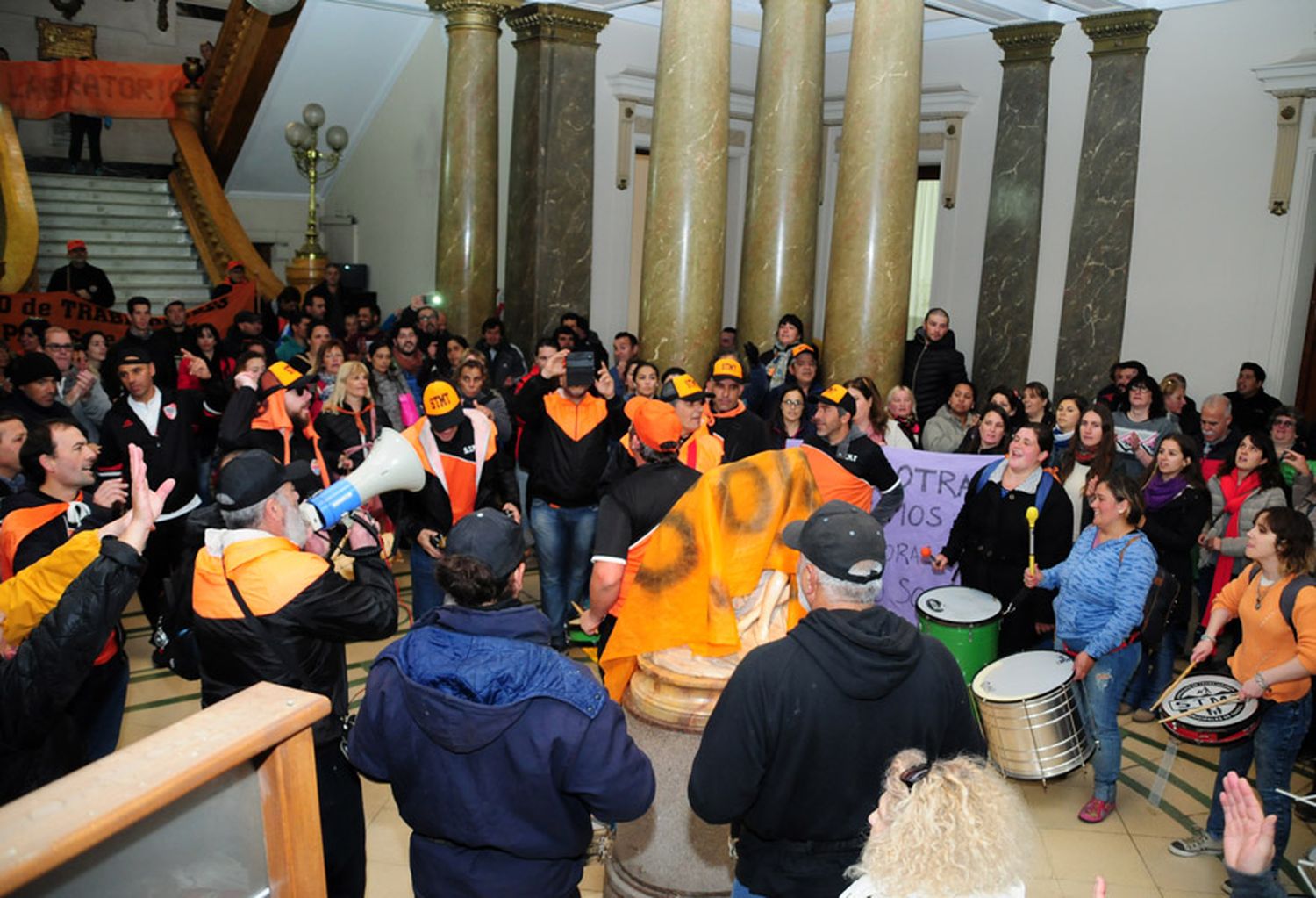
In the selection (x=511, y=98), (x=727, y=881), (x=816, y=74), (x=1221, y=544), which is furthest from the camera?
(x=511, y=98)

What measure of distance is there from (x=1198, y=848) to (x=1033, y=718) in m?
0.98

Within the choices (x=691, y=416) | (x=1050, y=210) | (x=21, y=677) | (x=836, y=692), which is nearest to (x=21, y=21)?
(x=1050, y=210)

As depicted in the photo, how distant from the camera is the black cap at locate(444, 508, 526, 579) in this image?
2.63 meters

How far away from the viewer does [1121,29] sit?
11273 millimetres

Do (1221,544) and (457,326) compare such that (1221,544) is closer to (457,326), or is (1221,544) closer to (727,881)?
(727,881)

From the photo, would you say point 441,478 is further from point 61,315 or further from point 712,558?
point 61,315

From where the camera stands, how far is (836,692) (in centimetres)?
259

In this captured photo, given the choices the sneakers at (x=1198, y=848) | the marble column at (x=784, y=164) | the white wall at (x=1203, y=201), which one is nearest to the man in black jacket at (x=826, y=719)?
the sneakers at (x=1198, y=848)

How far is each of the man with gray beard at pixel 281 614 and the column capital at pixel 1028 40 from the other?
440 inches

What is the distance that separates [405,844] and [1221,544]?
474cm

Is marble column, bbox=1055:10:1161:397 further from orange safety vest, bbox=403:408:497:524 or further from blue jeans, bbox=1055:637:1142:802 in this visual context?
orange safety vest, bbox=403:408:497:524

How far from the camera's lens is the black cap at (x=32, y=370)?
251 inches

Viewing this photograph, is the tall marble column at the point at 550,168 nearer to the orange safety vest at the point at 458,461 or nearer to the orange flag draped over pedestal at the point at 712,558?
the orange safety vest at the point at 458,461

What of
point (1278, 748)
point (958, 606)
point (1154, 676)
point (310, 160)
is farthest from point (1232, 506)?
point (310, 160)
